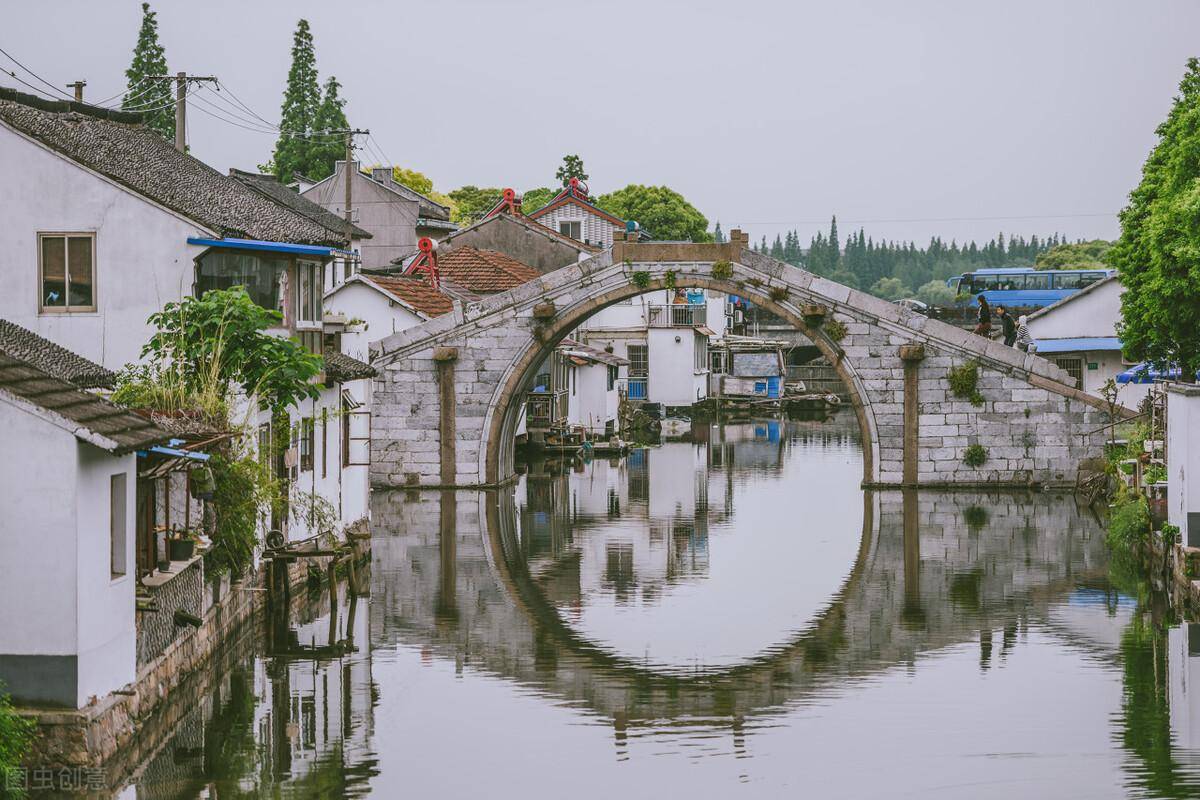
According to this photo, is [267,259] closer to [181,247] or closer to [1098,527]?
[181,247]

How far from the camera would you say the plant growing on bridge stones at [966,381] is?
122 ft

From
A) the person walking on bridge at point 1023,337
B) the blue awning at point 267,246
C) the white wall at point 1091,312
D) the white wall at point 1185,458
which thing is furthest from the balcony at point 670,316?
the white wall at point 1185,458

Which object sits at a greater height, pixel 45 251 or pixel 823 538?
pixel 45 251

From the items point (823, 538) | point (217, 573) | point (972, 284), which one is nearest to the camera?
point (217, 573)

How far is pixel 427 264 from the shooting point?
156 feet

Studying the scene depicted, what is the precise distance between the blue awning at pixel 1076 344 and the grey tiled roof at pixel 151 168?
27.2 meters

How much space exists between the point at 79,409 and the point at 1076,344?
3694 centimetres

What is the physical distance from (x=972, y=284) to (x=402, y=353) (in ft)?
147

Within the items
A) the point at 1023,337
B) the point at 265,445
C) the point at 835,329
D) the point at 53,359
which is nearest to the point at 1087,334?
the point at 1023,337

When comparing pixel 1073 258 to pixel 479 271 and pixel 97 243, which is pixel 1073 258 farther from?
pixel 97 243

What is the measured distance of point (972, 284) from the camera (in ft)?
253

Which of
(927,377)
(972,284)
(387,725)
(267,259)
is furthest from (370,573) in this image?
(972,284)

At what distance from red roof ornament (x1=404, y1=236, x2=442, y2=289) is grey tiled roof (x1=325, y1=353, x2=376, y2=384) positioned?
19420mm

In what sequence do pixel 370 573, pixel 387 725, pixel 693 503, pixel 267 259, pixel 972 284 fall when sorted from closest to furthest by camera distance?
pixel 387 725 < pixel 267 259 < pixel 370 573 < pixel 693 503 < pixel 972 284
